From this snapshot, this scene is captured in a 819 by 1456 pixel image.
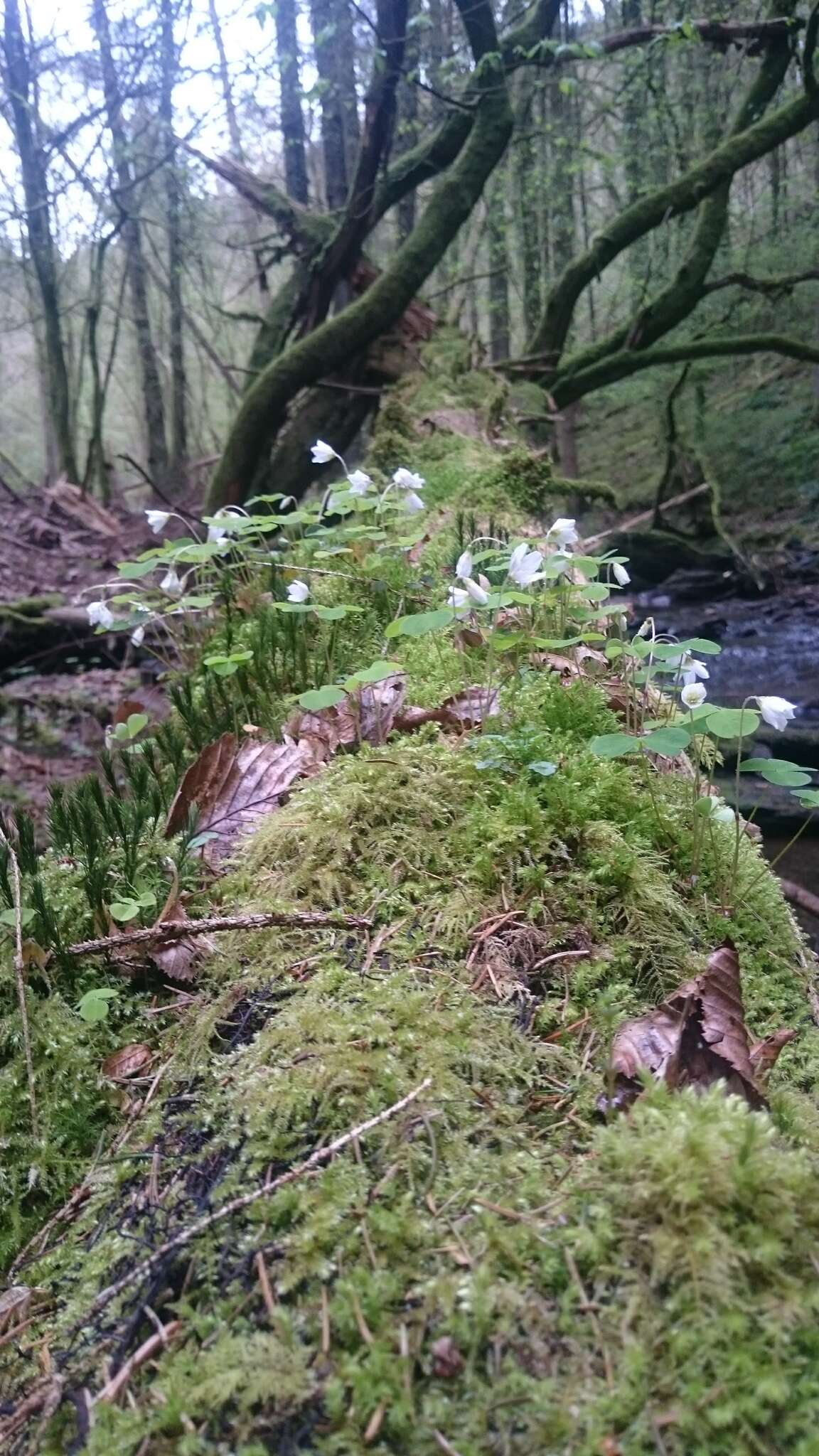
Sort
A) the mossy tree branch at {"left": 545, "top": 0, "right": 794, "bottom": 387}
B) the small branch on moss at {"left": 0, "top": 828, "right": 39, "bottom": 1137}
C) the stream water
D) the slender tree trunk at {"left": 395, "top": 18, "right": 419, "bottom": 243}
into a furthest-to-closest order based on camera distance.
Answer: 1. the slender tree trunk at {"left": 395, "top": 18, "right": 419, "bottom": 243}
2. the mossy tree branch at {"left": 545, "top": 0, "right": 794, "bottom": 387}
3. the stream water
4. the small branch on moss at {"left": 0, "top": 828, "right": 39, "bottom": 1137}

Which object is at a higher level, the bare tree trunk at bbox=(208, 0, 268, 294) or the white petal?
the bare tree trunk at bbox=(208, 0, 268, 294)

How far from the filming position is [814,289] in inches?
496

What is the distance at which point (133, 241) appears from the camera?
55.0 feet

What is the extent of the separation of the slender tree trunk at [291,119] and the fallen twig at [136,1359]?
13.0 meters

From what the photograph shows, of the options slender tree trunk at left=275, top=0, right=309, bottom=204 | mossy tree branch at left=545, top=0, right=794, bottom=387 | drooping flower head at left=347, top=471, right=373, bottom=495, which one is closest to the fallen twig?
drooping flower head at left=347, top=471, right=373, bottom=495

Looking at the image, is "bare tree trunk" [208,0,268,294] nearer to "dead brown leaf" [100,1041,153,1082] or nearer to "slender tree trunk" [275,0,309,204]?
"slender tree trunk" [275,0,309,204]

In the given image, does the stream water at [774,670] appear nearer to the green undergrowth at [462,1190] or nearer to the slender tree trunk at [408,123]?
the green undergrowth at [462,1190]

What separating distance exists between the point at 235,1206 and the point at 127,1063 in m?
0.56

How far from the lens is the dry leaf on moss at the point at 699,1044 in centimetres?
127

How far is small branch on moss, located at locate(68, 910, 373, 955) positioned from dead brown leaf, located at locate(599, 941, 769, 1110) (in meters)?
0.59

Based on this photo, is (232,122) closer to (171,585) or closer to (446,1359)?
(171,585)

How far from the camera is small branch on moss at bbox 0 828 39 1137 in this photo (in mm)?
1533

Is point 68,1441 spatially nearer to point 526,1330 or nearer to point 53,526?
point 526,1330

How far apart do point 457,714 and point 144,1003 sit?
3.73 ft
